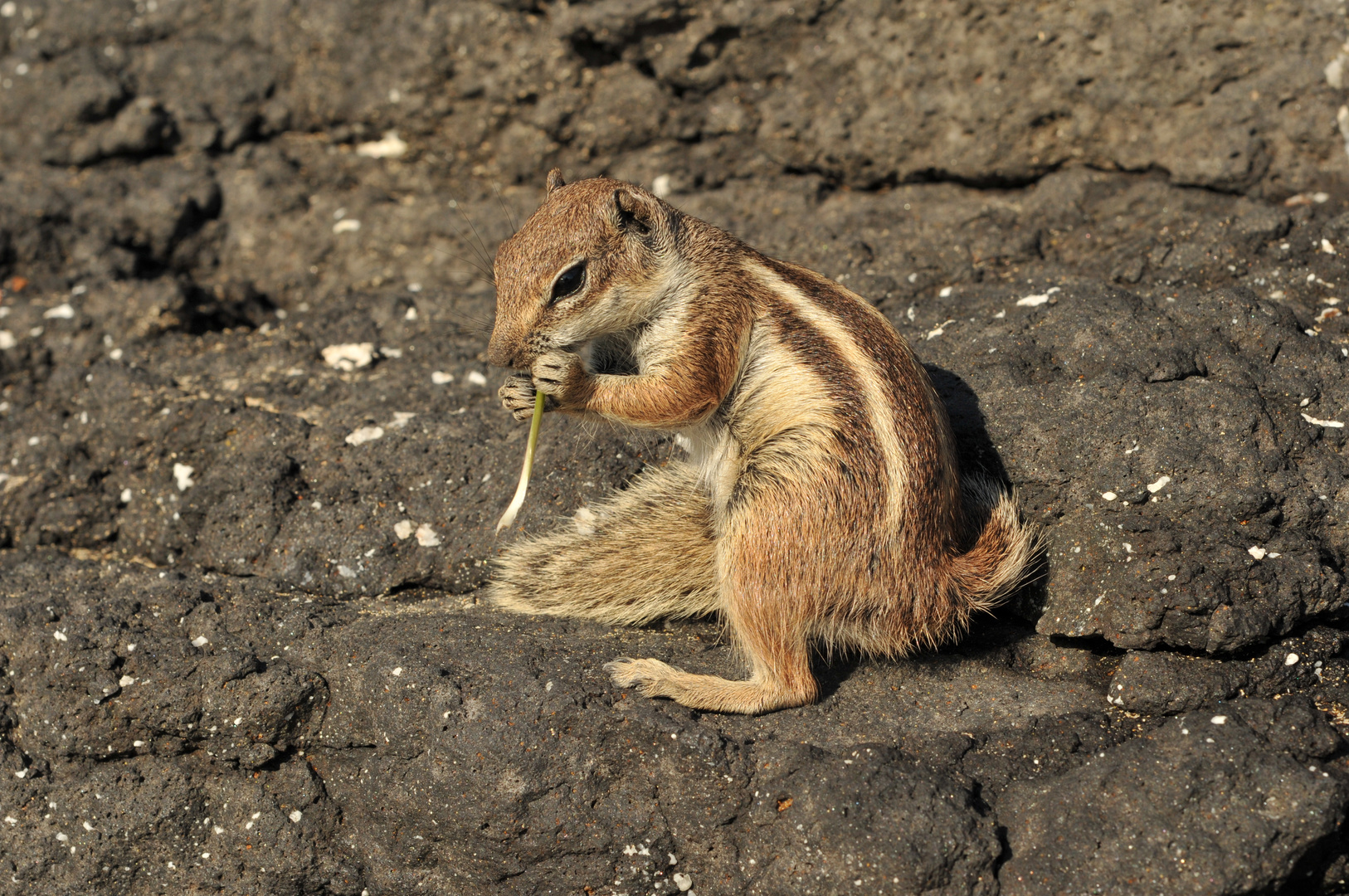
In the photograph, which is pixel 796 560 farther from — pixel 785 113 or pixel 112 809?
pixel 785 113

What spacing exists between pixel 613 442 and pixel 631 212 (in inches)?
55.5

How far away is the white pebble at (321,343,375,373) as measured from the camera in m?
5.79

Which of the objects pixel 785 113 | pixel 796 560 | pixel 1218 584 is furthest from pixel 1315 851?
pixel 785 113

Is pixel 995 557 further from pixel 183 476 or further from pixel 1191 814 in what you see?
pixel 183 476

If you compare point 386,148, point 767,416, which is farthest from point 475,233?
point 767,416

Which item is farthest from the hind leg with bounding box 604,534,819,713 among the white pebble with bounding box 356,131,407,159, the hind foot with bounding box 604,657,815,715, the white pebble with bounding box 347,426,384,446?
the white pebble with bounding box 356,131,407,159

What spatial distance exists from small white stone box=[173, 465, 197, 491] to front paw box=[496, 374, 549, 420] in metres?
2.12

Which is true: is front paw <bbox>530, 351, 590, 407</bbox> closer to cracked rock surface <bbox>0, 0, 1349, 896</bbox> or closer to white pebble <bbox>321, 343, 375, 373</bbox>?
cracked rock surface <bbox>0, 0, 1349, 896</bbox>

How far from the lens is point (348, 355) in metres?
5.84

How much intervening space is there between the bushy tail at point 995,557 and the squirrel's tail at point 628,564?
39.0 inches

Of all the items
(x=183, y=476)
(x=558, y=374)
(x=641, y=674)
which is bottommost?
(x=641, y=674)

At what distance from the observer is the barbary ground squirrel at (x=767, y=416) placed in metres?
3.72

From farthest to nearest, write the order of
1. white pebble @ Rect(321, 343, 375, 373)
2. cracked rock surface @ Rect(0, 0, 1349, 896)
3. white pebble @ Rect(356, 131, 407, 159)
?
white pebble @ Rect(356, 131, 407, 159)
white pebble @ Rect(321, 343, 375, 373)
cracked rock surface @ Rect(0, 0, 1349, 896)

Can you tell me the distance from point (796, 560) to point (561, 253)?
1375mm
